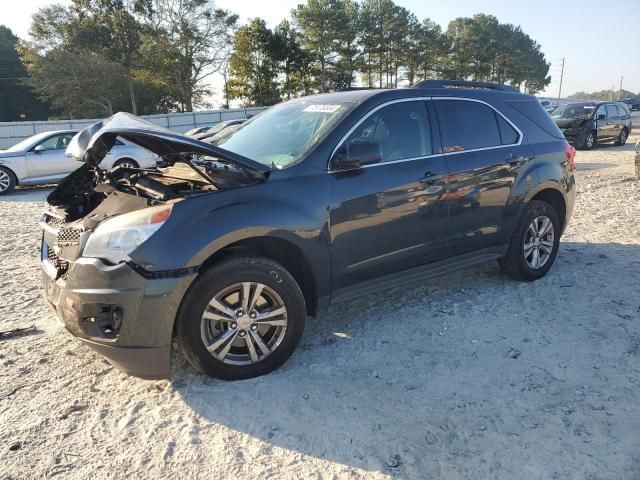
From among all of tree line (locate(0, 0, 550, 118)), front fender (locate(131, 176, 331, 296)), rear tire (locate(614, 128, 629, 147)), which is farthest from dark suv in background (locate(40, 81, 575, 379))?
tree line (locate(0, 0, 550, 118))

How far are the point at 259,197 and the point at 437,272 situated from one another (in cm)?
179

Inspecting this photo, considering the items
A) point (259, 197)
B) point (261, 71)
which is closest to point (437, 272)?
point (259, 197)

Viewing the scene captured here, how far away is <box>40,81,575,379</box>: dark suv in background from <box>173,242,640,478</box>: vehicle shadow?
346mm

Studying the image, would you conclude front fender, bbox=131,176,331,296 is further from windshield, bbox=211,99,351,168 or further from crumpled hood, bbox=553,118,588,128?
crumpled hood, bbox=553,118,588,128

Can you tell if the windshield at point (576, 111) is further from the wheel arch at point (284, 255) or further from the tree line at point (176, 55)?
the tree line at point (176, 55)

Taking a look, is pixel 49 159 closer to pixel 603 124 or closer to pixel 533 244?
pixel 533 244

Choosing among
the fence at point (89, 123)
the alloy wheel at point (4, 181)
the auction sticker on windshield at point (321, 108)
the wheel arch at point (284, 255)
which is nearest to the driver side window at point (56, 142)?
the alloy wheel at point (4, 181)

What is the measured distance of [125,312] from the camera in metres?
2.82

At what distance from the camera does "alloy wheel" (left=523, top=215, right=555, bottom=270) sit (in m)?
4.84

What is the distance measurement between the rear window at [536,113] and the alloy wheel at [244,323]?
3.19 m

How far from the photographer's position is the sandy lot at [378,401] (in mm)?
2504

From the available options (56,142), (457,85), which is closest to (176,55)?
(56,142)

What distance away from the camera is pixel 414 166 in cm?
388

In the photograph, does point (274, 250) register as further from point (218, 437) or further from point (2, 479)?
point (2, 479)
